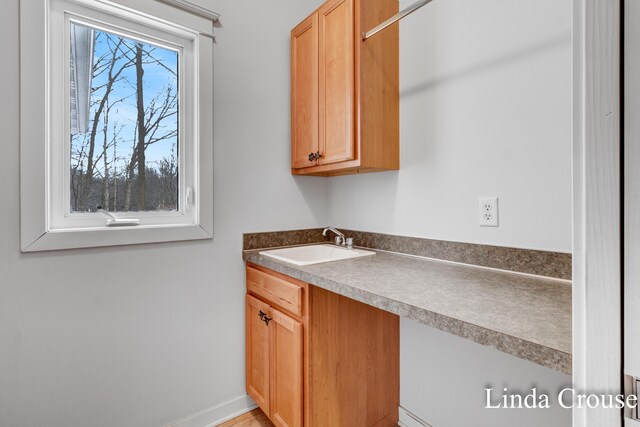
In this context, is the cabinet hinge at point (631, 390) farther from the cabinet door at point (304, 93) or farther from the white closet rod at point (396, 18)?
the cabinet door at point (304, 93)

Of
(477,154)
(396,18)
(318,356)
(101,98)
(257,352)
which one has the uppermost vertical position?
(396,18)

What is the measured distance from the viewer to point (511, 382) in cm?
123

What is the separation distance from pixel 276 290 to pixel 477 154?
109cm

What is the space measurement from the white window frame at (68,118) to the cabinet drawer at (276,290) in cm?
33

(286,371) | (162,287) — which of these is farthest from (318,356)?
(162,287)

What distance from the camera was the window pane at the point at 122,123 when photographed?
1.41 metres

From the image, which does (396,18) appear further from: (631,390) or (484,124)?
(631,390)

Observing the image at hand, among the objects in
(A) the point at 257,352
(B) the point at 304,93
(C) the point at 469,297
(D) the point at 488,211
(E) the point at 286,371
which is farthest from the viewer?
(B) the point at 304,93

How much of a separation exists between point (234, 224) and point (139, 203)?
0.48m

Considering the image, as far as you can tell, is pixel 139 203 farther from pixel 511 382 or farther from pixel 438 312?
pixel 511 382

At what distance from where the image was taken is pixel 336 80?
1.61 metres

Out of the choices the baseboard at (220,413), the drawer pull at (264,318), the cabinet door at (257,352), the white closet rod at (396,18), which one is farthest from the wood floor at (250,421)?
the white closet rod at (396,18)

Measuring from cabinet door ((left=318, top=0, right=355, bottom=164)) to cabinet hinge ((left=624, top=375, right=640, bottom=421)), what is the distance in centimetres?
123

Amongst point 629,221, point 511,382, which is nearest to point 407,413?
point 511,382
